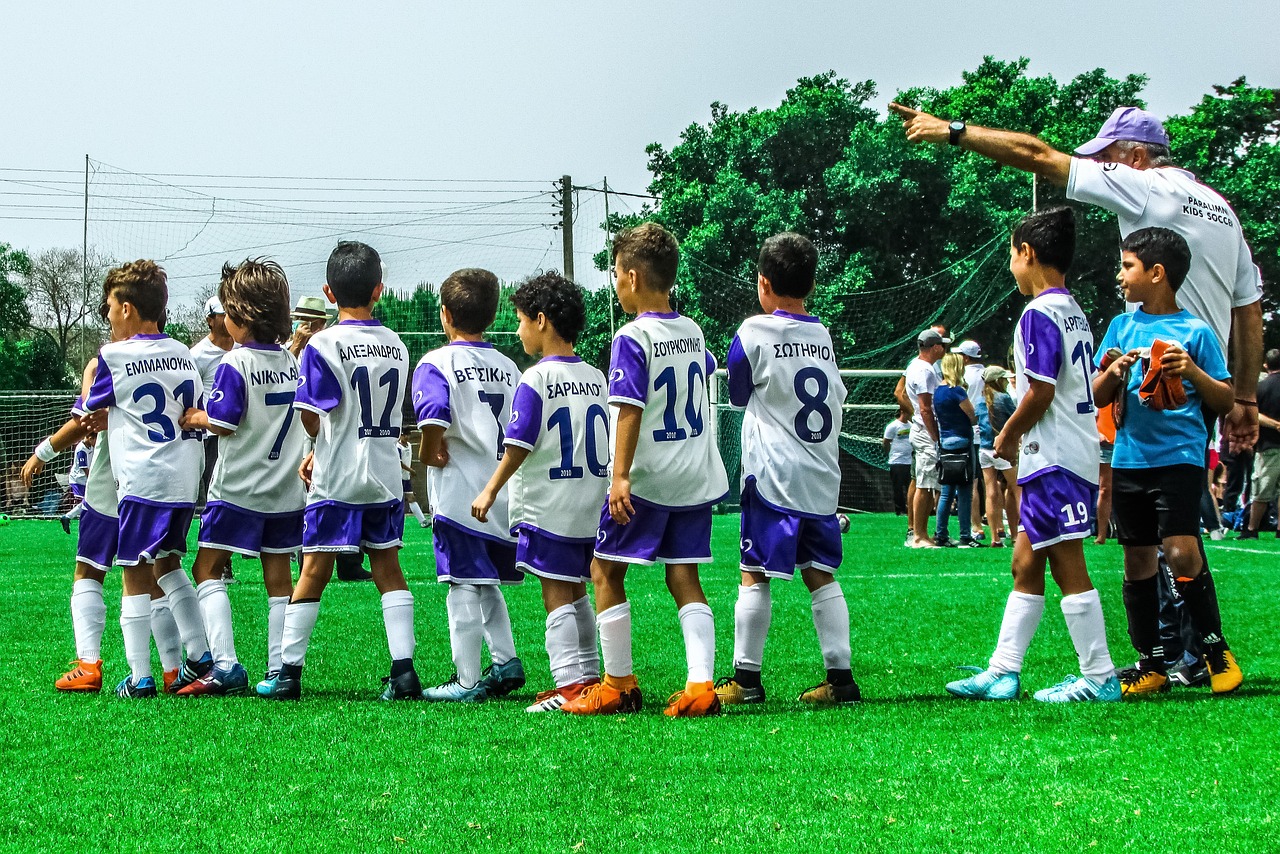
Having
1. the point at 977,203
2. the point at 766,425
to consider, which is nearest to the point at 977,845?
the point at 766,425

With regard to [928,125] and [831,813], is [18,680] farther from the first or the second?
[928,125]

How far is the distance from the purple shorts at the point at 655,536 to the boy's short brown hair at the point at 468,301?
4.17ft

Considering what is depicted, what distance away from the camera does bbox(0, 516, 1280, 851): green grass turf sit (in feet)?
11.4

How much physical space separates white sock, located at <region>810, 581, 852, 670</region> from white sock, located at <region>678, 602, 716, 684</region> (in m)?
0.49

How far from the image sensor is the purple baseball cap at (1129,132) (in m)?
5.87

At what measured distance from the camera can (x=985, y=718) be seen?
16.3ft

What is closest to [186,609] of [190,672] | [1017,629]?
[190,672]

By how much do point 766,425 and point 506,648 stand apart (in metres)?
1.66

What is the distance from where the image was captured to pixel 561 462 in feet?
18.8

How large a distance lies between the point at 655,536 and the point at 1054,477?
163 cm

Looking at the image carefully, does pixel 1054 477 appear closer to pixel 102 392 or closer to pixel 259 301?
pixel 259 301

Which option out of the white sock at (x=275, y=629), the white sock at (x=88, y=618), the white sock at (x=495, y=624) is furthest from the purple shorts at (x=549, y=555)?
the white sock at (x=88, y=618)

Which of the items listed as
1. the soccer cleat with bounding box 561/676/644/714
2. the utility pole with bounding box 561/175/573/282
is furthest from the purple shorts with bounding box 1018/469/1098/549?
the utility pole with bounding box 561/175/573/282

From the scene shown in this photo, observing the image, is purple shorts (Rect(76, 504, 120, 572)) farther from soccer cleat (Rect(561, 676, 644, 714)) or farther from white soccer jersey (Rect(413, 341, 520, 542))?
soccer cleat (Rect(561, 676, 644, 714))
